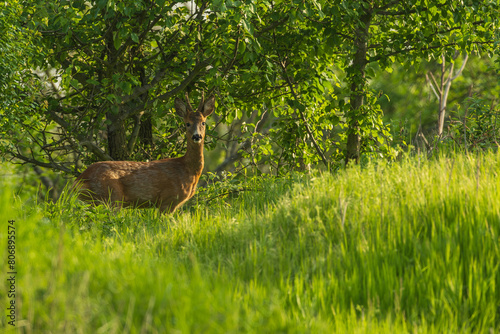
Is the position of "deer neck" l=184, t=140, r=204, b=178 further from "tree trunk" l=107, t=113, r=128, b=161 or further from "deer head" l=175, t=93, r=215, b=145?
"tree trunk" l=107, t=113, r=128, b=161

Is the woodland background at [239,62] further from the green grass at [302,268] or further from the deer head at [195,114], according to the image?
the green grass at [302,268]

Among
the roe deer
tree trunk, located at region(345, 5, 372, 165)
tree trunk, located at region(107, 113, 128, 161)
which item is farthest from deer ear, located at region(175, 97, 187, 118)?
tree trunk, located at region(345, 5, 372, 165)

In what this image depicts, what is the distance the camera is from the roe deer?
7.48m

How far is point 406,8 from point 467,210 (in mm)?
4882

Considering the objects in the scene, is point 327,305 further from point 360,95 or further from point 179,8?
point 179,8

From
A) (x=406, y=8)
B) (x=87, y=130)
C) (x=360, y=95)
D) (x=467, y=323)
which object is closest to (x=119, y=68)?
(x=87, y=130)

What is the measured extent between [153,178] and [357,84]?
3671mm

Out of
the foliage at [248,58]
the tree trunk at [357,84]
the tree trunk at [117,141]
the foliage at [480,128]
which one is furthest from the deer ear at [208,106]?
the foliage at [480,128]

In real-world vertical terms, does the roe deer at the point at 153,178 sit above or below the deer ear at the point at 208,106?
below

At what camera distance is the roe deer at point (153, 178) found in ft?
24.5

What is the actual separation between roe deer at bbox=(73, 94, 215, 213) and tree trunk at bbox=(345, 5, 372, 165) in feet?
7.66

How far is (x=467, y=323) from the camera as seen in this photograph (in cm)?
344

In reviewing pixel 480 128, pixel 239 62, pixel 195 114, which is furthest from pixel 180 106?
pixel 480 128

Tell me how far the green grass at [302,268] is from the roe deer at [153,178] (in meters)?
1.85
